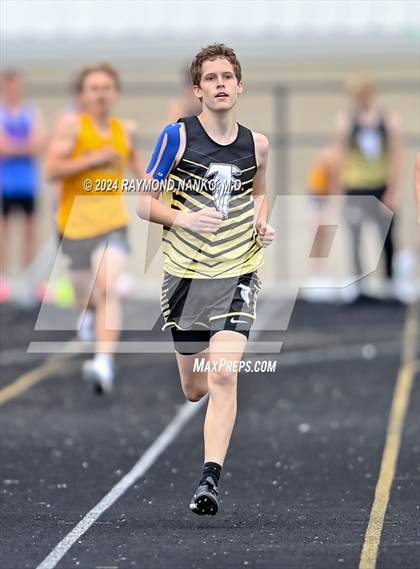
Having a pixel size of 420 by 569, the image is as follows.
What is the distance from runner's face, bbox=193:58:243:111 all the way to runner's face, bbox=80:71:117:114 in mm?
4008

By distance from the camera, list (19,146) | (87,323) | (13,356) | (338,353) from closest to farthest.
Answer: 1. (87,323)
2. (13,356)
3. (338,353)
4. (19,146)

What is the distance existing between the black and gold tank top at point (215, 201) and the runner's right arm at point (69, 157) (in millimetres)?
3890

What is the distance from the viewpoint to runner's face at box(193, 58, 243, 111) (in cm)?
719

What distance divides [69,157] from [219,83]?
4406 mm

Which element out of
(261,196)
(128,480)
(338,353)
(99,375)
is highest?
(261,196)

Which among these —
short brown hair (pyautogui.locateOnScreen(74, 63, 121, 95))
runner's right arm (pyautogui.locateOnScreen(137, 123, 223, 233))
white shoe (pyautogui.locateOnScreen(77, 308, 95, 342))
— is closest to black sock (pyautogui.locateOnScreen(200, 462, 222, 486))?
runner's right arm (pyautogui.locateOnScreen(137, 123, 223, 233))

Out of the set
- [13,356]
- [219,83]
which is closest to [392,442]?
[219,83]

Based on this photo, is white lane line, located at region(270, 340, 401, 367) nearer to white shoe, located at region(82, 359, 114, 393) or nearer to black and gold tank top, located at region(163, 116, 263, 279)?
white shoe, located at region(82, 359, 114, 393)

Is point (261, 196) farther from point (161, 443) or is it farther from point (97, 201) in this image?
point (97, 201)

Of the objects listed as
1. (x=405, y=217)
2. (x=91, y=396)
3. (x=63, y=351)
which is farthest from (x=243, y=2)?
(x=91, y=396)

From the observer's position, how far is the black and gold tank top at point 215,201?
23.9 ft

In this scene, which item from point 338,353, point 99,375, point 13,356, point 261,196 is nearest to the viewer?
point 261,196

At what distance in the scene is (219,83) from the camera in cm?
718

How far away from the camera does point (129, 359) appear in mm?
13898
